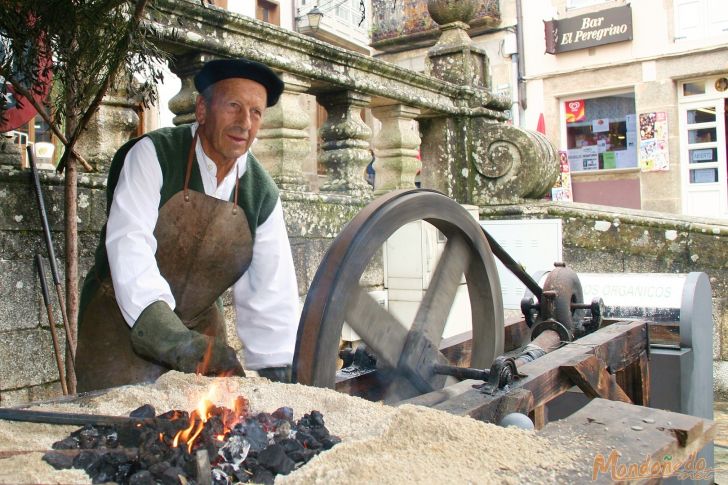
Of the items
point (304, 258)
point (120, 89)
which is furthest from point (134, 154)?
point (304, 258)

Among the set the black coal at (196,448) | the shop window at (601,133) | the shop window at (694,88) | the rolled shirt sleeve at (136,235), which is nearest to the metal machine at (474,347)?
the black coal at (196,448)

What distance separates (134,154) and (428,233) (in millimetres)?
3115

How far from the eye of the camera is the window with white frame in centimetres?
1550

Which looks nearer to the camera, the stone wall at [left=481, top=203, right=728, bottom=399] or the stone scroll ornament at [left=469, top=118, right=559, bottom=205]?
the stone wall at [left=481, top=203, right=728, bottom=399]

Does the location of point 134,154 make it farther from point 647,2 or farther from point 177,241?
point 647,2

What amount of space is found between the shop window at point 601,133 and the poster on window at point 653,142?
1.81ft

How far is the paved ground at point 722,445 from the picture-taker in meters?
4.06

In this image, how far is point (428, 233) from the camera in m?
5.48

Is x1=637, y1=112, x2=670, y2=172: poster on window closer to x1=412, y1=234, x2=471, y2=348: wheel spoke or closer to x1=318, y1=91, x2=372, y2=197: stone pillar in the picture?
x1=318, y1=91, x2=372, y2=197: stone pillar

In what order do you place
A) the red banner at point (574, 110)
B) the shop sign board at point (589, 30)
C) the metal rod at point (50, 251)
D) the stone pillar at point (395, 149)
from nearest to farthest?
the metal rod at point (50, 251) < the stone pillar at point (395, 149) < the shop sign board at point (589, 30) < the red banner at point (574, 110)

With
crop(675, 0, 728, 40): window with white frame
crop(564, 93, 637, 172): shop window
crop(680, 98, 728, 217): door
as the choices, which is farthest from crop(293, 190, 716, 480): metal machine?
crop(564, 93, 637, 172): shop window

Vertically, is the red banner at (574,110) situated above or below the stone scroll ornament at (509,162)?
above

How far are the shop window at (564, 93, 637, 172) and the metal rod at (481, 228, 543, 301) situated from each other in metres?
14.4

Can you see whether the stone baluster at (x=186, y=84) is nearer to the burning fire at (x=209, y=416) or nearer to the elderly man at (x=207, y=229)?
the elderly man at (x=207, y=229)
